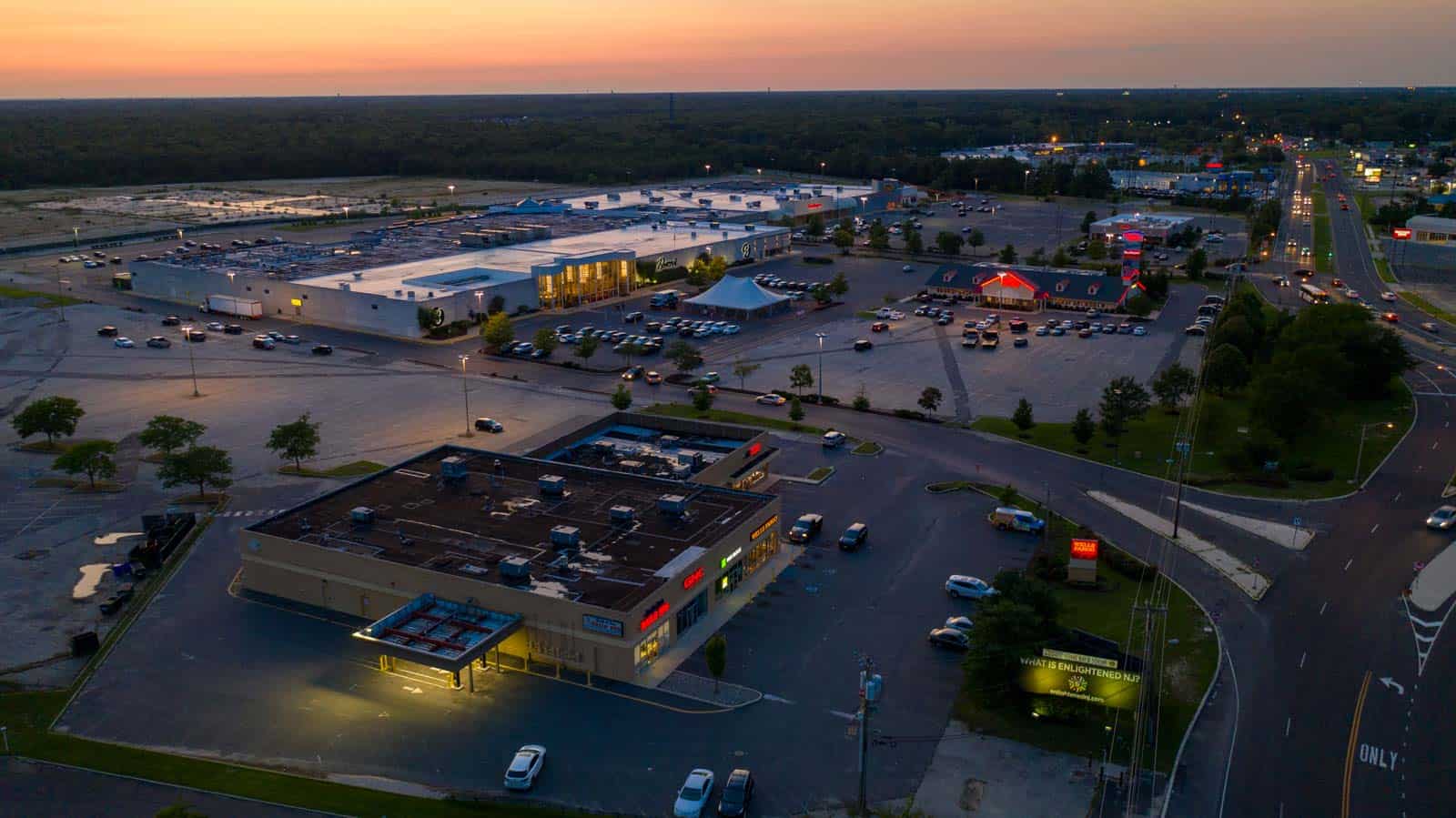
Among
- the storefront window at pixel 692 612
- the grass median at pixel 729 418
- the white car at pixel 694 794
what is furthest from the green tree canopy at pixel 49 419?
the white car at pixel 694 794

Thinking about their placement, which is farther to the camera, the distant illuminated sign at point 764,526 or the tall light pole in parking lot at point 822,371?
the tall light pole in parking lot at point 822,371

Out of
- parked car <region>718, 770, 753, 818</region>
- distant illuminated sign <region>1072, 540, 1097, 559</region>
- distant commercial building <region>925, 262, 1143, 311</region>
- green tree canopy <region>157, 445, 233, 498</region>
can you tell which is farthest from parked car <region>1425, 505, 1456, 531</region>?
green tree canopy <region>157, 445, 233, 498</region>

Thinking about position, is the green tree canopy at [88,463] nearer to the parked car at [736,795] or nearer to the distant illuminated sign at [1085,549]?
the parked car at [736,795]

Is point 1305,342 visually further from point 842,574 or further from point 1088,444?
point 842,574

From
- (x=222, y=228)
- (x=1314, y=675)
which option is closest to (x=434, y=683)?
(x=1314, y=675)

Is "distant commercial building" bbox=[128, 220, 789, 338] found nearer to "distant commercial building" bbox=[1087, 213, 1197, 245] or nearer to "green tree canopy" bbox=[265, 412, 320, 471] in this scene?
"green tree canopy" bbox=[265, 412, 320, 471]
